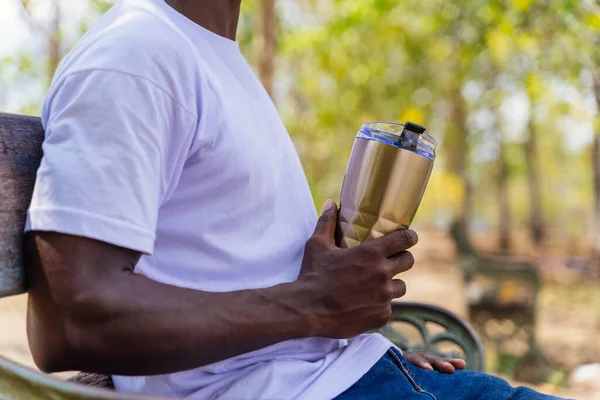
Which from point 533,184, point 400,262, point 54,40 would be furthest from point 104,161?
point 533,184

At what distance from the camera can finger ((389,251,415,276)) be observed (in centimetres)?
115

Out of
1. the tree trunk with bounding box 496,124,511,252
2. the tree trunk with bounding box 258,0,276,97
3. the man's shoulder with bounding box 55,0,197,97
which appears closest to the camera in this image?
the man's shoulder with bounding box 55,0,197,97

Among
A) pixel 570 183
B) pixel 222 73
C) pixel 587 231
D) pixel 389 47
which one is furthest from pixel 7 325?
pixel 570 183

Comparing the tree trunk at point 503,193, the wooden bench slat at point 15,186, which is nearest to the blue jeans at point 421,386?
the wooden bench slat at point 15,186

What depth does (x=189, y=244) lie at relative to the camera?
109cm

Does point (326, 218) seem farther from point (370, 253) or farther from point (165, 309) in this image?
point (165, 309)

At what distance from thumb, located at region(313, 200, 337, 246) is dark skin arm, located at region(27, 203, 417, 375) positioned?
1.2 inches

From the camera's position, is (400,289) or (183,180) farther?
(400,289)

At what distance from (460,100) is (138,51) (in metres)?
11.8

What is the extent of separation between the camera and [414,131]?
45.3 inches

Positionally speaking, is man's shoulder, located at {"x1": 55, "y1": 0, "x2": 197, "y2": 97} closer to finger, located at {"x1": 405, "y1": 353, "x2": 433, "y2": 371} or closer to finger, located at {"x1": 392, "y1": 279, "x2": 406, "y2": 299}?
finger, located at {"x1": 392, "y1": 279, "x2": 406, "y2": 299}

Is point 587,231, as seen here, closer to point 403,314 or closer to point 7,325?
point 7,325

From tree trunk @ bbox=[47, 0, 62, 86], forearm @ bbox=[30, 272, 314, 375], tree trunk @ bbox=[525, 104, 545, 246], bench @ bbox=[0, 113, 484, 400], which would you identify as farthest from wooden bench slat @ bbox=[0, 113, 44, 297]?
tree trunk @ bbox=[525, 104, 545, 246]

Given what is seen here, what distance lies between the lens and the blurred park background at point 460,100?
581 centimetres
